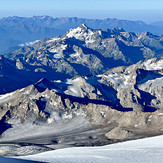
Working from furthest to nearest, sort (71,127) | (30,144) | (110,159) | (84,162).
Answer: (71,127), (30,144), (110,159), (84,162)

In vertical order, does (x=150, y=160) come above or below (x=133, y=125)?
above

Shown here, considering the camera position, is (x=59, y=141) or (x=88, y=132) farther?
(x=88, y=132)

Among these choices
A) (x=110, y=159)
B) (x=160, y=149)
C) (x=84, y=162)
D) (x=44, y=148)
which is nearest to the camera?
(x=84, y=162)

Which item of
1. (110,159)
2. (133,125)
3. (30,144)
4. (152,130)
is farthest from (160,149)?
(30,144)

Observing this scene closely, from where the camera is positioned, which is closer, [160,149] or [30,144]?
[160,149]

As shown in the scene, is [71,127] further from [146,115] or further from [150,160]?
[150,160]

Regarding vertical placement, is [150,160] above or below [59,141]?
above

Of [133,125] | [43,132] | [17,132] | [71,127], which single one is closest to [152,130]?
[133,125]

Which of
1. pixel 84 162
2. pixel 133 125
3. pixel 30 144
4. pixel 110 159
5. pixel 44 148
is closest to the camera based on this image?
pixel 84 162

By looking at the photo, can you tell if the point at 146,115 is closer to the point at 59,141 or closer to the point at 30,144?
the point at 59,141
